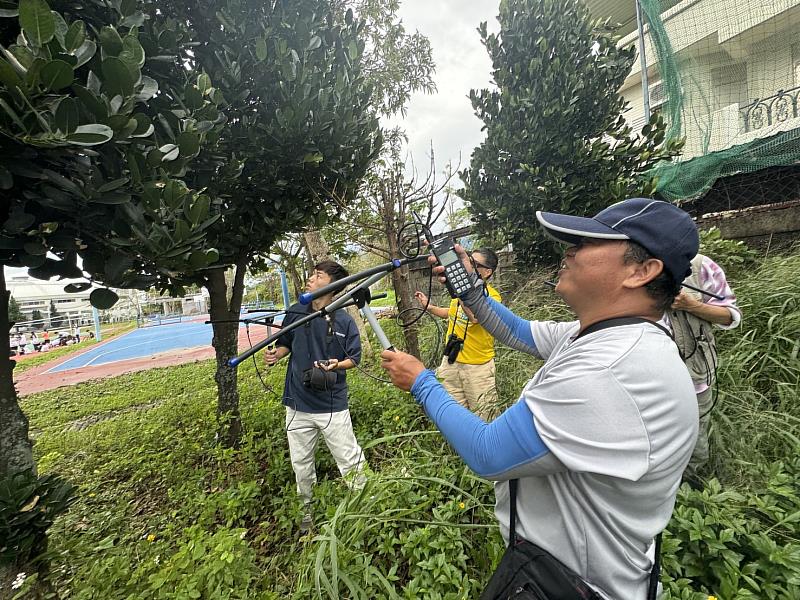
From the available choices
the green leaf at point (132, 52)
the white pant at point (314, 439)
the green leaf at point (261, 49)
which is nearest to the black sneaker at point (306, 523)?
the white pant at point (314, 439)

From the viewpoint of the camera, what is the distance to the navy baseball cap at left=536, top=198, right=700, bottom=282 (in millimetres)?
921

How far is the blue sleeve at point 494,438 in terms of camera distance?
869mm

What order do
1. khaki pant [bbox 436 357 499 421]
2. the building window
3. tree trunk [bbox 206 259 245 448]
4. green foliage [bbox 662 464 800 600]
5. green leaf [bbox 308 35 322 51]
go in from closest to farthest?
green foliage [bbox 662 464 800 600] < green leaf [bbox 308 35 322 51] < khaki pant [bbox 436 357 499 421] < tree trunk [bbox 206 259 245 448] < the building window

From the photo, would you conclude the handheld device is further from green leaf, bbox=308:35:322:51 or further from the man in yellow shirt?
green leaf, bbox=308:35:322:51

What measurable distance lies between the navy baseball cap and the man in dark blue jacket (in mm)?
2010

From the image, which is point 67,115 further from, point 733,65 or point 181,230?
point 733,65

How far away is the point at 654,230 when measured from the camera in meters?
0.93

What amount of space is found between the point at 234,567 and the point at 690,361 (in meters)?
2.70

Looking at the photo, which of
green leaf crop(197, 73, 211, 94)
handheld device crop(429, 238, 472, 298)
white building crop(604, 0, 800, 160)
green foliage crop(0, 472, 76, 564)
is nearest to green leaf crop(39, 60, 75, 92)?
green leaf crop(197, 73, 211, 94)

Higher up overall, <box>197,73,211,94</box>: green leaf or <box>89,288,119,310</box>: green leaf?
<box>197,73,211,94</box>: green leaf

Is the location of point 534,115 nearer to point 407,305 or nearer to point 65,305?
point 407,305

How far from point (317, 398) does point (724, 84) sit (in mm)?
8233

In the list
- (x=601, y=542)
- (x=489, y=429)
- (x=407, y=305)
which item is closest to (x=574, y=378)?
(x=489, y=429)

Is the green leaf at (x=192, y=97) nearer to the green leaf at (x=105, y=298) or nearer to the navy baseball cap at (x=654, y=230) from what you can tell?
the green leaf at (x=105, y=298)
